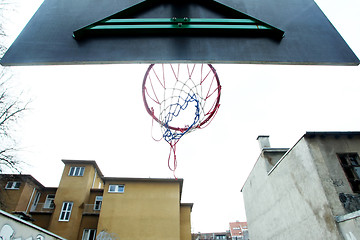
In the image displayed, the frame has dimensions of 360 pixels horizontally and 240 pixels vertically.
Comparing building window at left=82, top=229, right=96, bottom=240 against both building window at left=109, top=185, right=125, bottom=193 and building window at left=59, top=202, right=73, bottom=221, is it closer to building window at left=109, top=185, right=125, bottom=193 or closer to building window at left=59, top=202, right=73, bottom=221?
building window at left=59, top=202, right=73, bottom=221

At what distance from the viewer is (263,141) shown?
40.4 ft

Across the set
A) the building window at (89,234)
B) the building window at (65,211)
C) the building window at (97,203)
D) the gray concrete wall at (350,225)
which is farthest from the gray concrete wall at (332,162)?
the building window at (65,211)

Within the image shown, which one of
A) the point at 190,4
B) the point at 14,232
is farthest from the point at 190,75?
the point at 14,232

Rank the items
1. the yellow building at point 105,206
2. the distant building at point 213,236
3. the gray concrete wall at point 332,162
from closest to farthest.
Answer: the gray concrete wall at point 332,162
the yellow building at point 105,206
the distant building at point 213,236

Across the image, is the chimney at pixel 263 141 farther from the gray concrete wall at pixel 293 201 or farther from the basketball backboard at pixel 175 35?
the basketball backboard at pixel 175 35

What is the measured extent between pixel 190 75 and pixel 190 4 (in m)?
1.65

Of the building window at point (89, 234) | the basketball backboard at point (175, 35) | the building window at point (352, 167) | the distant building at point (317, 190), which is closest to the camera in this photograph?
the basketball backboard at point (175, 35)

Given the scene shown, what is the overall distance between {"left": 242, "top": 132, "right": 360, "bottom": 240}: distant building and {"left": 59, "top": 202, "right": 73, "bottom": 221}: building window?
1543cm

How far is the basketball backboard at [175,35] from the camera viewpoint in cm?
193

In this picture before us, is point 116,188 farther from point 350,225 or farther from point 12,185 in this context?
point 350,225

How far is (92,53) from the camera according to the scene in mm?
1950

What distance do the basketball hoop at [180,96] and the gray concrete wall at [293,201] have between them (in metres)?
5.90

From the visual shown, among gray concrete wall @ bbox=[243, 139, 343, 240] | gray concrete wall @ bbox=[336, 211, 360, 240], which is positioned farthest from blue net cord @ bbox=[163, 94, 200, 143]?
gray concrete wall @ bbox=[243, 139, 343, 240]

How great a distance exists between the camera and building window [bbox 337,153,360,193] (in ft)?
23.5
